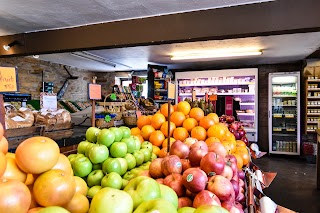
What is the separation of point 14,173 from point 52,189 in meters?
0.18

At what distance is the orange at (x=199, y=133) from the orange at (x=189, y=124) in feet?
0.25

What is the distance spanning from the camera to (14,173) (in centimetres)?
92

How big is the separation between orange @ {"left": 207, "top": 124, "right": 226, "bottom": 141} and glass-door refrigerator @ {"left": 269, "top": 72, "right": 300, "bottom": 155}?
5.79 m

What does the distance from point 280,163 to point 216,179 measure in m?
6.08

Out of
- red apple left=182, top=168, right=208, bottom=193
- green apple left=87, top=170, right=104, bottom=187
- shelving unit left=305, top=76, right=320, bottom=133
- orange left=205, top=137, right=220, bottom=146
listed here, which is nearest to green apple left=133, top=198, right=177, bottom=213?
red apple left=182, top=168, right=208, bottom=193

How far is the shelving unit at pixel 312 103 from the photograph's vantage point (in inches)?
270

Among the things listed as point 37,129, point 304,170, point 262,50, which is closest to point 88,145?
point 37,129

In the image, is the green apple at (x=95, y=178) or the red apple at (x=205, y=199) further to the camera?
the green apple at (x=95, y=178)

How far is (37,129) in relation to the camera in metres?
2.81

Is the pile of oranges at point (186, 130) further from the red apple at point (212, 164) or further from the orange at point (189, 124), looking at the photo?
the red apple at point (212, 164)

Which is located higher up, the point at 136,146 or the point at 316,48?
the point at 316,48

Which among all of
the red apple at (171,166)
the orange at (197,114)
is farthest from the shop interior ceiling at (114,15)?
the red apple at (171,166)

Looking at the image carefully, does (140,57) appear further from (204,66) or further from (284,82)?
(284,82)

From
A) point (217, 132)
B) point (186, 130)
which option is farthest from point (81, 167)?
point (217, 132)
